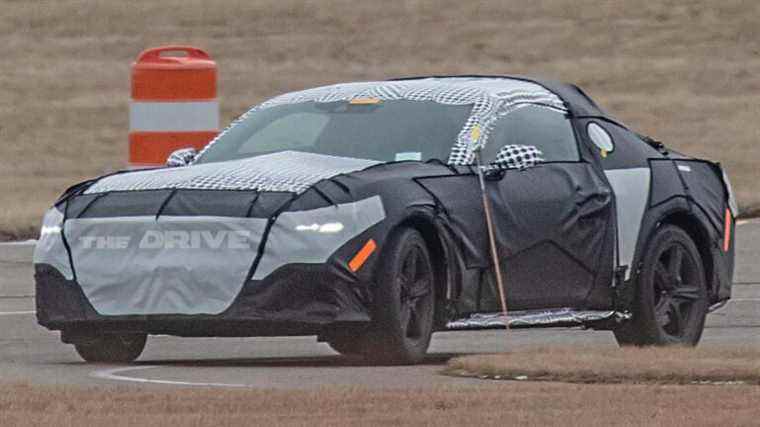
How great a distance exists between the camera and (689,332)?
38.5ft

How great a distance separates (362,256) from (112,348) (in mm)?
1384

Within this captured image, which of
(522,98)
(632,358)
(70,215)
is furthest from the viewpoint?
(522,98)

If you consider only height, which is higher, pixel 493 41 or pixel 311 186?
pixel 311 186

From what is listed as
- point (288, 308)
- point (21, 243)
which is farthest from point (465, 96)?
point (21, 243)

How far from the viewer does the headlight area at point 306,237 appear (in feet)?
32.9

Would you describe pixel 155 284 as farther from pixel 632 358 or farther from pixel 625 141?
pixel 625 141

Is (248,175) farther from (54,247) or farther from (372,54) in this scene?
(372,54)

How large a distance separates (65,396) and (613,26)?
24.5 m

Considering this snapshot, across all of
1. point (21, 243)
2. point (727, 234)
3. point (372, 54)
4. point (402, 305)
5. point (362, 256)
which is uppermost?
point (362, 256)

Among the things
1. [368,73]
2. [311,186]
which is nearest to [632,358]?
[311,186]

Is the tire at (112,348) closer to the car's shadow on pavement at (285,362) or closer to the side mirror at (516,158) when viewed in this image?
the car's shadow on pavement at (285,362)

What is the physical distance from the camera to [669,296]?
1176cm

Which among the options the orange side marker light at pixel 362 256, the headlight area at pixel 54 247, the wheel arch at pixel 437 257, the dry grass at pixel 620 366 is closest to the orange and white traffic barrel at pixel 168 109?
the headlight area at pixel 54 247

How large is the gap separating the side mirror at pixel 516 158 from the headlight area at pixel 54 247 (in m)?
1.90
